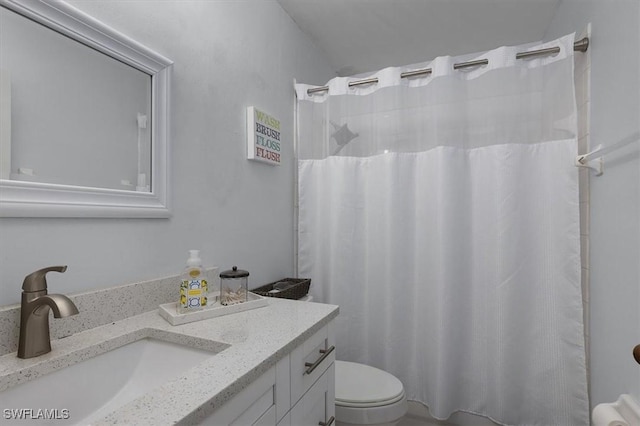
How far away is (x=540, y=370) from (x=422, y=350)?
530mm

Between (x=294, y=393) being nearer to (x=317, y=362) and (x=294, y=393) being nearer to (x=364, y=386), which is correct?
(x=317, y=362)

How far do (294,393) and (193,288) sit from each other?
445 mm

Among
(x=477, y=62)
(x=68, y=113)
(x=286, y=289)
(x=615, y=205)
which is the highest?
(x=477, y=62)

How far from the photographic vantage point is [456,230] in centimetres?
172

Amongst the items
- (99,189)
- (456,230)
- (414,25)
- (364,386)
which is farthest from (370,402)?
(414,25)

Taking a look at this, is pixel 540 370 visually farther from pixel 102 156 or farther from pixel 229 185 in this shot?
pixel 102 156

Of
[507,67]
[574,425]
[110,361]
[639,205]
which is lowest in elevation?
[574,425]

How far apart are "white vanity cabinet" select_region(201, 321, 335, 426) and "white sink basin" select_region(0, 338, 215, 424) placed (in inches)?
6.8

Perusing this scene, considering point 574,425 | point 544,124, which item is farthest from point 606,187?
point 574,425

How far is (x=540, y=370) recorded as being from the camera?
5.13 ft

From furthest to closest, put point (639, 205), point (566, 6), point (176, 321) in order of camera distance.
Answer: point (566, 6) < point (639, 205) < point (176, 321)

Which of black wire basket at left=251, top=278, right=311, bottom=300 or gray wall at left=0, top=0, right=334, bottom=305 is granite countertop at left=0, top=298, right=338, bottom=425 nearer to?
gray wall at left=0, top=0, right=334, bottom=305

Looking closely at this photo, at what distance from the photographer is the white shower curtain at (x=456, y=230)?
1.54m

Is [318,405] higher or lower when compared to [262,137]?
lower
